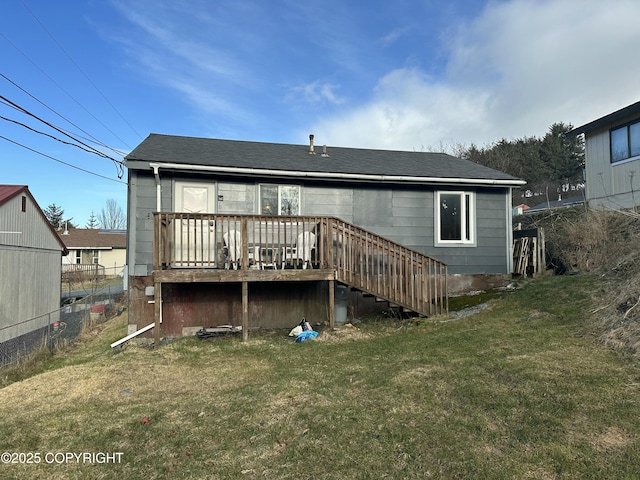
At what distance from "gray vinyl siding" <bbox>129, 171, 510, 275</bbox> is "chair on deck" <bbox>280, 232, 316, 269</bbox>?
1.58m

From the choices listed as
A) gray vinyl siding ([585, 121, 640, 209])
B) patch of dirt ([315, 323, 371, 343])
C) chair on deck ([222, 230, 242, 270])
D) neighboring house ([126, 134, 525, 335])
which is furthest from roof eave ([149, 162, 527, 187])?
gray vinyl siding ([585, 121, 640, 209])

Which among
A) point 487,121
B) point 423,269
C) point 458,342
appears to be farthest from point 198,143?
point 487,121

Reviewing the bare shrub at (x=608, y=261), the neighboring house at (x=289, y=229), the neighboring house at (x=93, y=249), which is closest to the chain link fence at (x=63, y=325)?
the neighboring house at (x=289, y=229)

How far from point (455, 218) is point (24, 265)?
15.5m

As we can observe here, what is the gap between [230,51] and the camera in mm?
13656

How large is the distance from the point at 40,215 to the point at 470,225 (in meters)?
16.9

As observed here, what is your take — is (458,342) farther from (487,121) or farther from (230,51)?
(487,121)

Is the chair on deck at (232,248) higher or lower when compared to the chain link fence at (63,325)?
higher

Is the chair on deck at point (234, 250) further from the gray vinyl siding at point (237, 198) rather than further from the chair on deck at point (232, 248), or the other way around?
the gray vinyl siding at point (237, 198)

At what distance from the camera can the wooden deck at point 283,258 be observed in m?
7.08

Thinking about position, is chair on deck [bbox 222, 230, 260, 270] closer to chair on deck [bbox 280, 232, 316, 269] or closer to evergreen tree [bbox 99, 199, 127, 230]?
chair on deck [bbox 280, 232, 316, 269]

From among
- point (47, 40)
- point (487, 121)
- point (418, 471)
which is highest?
point (487, 121)

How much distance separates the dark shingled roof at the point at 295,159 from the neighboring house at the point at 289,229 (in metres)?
0.04

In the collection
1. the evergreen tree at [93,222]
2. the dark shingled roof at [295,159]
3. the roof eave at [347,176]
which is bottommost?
the roof eave at [347,176]
